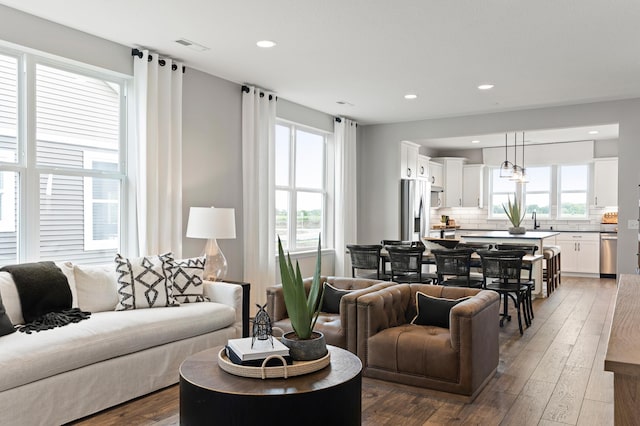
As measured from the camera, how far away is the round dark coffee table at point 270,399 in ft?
6.95

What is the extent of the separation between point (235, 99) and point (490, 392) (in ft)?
13.7

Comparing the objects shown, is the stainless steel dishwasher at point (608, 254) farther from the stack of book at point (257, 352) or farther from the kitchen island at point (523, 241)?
the stack of book at point (257, 352)

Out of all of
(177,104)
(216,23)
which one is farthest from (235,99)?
(216,23)

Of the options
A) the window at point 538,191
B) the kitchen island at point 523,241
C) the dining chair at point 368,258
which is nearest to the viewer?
the dining chair at point 368,258

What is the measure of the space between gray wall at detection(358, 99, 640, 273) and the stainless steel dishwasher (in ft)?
5.68

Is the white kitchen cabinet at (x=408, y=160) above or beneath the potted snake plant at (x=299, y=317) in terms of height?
above

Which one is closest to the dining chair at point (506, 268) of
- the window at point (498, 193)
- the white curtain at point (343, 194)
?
the white curtain at point (343, 194)

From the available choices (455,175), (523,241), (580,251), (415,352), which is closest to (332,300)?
(415,352)

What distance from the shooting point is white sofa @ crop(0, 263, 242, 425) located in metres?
2.78

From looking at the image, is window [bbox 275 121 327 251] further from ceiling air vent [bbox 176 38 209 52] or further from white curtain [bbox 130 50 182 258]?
ceiling air vent [bbox 176 38 209 52]

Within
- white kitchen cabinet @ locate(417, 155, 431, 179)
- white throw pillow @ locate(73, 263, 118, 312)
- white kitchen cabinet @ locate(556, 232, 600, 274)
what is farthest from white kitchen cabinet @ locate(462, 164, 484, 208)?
white throw pillow @ locate(73, 263, 118, 312)

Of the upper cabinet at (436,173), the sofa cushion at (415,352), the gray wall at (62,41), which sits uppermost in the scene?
the gray wall at (62,41)

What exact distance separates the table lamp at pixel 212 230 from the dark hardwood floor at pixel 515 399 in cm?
139

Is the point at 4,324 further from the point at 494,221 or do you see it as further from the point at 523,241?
the point at 494,221
